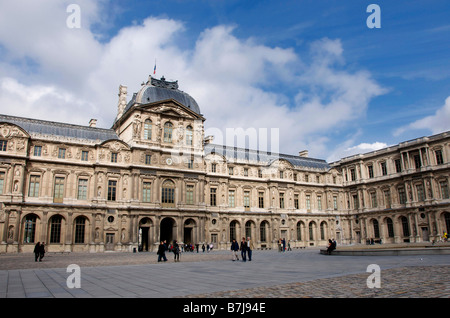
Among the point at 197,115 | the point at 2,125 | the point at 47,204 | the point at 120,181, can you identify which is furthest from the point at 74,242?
the point at 197,115

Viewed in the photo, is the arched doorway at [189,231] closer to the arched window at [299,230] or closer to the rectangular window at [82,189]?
the rectangular window at [82,189]

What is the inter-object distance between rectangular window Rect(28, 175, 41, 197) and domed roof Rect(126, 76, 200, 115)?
592 inches

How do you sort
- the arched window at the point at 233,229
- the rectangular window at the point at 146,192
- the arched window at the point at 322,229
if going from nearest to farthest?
the rectangular window at the point at 146,192
the arched window at the point at 233,229
the arched window at the point at 322,229

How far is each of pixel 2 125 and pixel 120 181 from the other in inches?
563

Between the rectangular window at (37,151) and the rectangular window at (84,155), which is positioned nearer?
→ the rectangular window at (37,151)

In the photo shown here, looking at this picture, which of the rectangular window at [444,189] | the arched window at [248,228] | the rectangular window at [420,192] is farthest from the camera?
the arched window at [248,228]

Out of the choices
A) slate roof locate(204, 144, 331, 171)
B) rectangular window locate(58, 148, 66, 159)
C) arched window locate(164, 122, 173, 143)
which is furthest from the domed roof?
rectangular window locate(58, 148, 66, 159)

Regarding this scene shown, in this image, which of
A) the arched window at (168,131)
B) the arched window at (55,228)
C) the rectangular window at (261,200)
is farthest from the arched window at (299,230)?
the arched window at (55,228)

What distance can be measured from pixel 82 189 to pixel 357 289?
127 feet

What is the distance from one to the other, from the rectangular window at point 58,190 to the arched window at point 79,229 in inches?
121

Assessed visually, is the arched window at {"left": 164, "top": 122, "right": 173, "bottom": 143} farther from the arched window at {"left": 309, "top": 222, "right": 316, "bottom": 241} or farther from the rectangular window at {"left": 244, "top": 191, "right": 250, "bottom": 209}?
the arched window at {"left": 309, "top": 222, "right": 316, "bottom": 241}

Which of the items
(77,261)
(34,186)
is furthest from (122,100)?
(77,261)

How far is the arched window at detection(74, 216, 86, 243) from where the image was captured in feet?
135

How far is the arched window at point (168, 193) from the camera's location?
45688 millimetres
